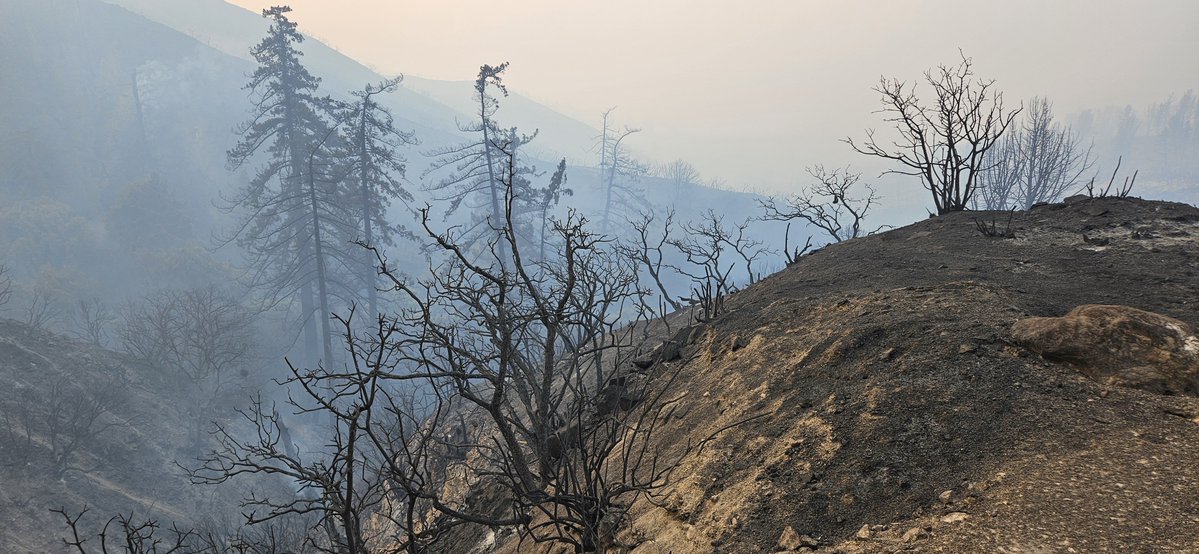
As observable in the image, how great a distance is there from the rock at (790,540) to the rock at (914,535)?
0.41 m

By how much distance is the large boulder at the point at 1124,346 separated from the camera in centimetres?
302

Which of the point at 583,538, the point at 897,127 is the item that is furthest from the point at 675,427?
the point at 897,127

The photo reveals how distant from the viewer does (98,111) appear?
1978 inches

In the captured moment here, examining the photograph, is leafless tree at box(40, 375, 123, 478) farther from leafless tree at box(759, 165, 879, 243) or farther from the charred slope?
leafless tree at box(759, 165, 879, 243)

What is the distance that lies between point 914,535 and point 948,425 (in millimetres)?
875

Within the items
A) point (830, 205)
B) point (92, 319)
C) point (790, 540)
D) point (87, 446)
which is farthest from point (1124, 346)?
point (92, 319)

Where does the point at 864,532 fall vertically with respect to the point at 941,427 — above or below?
below

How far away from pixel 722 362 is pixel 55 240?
149 feet

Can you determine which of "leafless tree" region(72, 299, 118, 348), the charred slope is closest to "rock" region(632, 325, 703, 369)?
the charred slope

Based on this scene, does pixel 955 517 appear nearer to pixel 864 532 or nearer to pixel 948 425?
pixel 864 532

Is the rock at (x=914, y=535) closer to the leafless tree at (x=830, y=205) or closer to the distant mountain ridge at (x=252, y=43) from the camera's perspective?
the leafless tree at (x=830, y=205)

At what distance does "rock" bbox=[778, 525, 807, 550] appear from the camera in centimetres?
262

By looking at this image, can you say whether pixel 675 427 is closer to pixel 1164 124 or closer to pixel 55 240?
pixel 55 240

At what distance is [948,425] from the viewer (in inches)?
120
